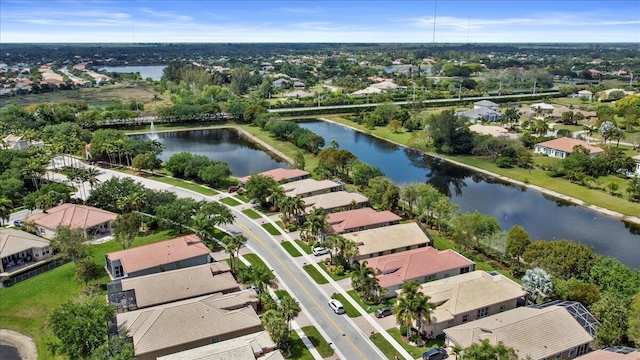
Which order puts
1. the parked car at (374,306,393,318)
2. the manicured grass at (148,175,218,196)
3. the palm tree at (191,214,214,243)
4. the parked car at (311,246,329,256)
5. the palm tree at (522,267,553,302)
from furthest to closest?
the manicured grass at (148,175,218,196) → the palm tree at (191,214,214,243) → the parked car at (311,246,329,256) → the parked car at (374,306,393,318) → the palm tree at (522,267,553,302)

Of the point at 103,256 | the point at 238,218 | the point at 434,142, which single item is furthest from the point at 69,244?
the point at 434,142

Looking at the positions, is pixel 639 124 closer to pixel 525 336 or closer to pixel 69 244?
pixel 525 336

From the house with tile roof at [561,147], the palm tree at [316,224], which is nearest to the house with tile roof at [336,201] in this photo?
the palm tree at [316,224]

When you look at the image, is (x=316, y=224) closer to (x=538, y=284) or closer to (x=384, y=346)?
(x=384, y=346)

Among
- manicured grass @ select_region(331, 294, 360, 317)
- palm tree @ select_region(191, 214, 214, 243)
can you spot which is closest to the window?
manicured grass @ select_region(331, 294, 360, 317)

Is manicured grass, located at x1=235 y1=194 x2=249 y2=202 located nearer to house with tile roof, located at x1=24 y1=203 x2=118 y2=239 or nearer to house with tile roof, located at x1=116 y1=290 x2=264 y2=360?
house with tile roof, located at x1=24 y1=203 x2=118 y2=239

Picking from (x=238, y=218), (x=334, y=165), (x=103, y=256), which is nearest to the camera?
(x=103, y=256)
